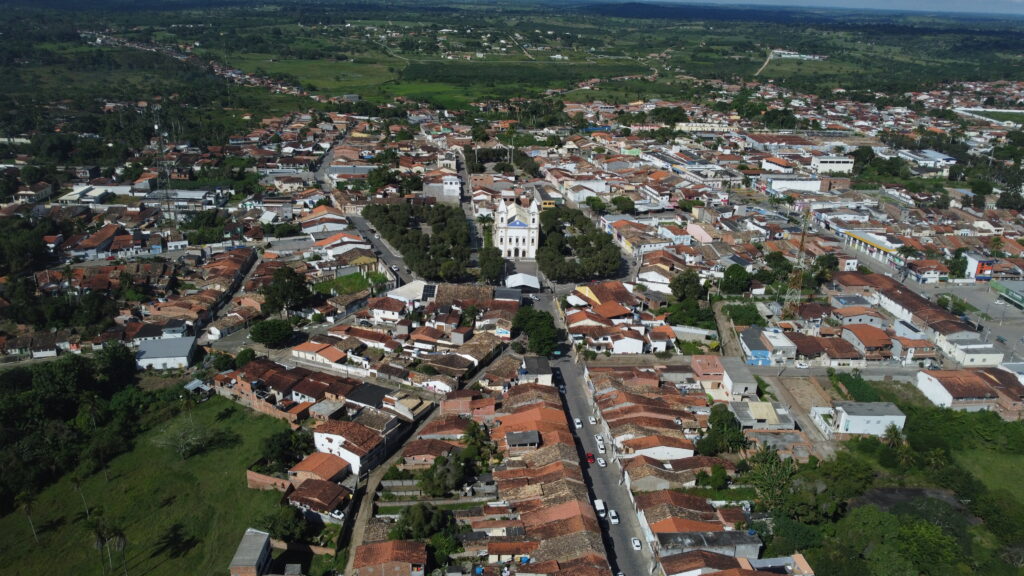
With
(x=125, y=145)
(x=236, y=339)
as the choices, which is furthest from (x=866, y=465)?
(x=125, y=145)

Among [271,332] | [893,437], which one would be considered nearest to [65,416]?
[271,332]

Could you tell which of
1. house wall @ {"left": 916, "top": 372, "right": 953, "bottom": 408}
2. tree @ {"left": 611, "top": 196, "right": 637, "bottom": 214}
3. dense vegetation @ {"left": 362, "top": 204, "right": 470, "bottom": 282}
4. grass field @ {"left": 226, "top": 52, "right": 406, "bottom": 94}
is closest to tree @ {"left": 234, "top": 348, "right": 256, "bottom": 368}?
dense vegetation @ {"left": 362, "top": 204, "right": 470, "bottom": 282}

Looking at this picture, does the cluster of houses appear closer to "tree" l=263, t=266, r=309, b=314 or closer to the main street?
the main street

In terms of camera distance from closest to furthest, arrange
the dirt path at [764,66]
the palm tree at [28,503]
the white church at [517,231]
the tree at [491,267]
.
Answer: the palm tree at [28,503] < the tree at [491,267] < the white church at [517,231] < the dirt path at [764,66]

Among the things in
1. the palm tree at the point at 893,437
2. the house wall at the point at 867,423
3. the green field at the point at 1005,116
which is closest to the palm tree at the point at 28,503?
the house wall at the point at 867,423

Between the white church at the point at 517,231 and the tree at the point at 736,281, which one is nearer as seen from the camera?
the tree at the point at 736,281

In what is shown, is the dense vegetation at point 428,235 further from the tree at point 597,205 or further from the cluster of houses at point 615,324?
the tree at point 597,205

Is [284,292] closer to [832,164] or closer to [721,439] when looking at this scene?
[721,439]
